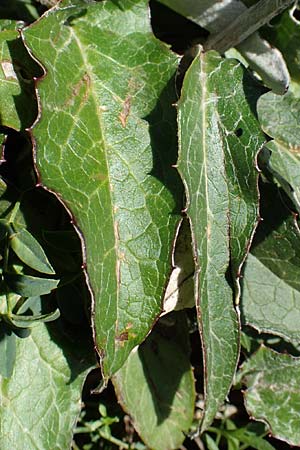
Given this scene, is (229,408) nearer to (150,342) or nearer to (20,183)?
(150,342)

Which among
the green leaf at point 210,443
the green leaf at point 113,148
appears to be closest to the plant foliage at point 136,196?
the green leaf at point 113,148

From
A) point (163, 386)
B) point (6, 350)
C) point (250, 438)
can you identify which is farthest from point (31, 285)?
point (250, 438)

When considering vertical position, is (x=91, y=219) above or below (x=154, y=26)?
below

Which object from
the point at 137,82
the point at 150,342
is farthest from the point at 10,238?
the point at 150,342

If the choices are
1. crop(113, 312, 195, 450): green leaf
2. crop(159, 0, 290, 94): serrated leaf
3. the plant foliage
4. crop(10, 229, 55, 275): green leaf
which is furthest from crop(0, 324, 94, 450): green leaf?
crop(159, 0, 290, 94): serrated leaf

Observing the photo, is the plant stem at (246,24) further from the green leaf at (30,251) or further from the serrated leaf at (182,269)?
the green leaf at (30,251)

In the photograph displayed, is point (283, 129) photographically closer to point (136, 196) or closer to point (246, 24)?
point (246, 24)

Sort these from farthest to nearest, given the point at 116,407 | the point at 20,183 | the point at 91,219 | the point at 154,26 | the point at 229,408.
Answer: the point at 229,408 → the point at 116,407 → the point at 154,26 → the point at 20,183 → the point at 91,219

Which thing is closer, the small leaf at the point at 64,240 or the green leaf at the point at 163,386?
the small leaf at the point at 64,240
